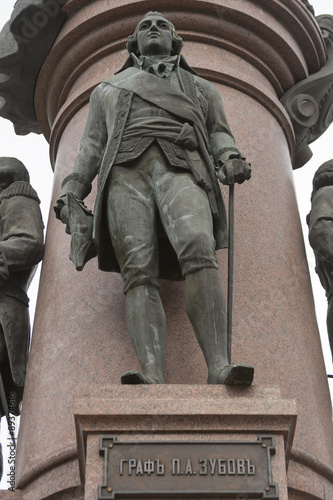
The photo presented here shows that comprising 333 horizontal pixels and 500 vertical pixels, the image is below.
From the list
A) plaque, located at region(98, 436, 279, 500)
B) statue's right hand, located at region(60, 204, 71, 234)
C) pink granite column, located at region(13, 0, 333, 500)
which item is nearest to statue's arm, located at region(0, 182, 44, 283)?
pink granite column, located at region(13, 0, 333, 500)

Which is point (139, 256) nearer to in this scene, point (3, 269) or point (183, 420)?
point (183, 420)

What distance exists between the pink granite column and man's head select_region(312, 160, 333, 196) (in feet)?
0.74

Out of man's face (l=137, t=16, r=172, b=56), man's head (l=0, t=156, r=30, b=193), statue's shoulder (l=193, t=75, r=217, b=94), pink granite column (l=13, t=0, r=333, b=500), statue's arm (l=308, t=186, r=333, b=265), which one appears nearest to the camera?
pink granite column (l=13, t=0, r=333, b=500)

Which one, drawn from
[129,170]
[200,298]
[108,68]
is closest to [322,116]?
[108,68]

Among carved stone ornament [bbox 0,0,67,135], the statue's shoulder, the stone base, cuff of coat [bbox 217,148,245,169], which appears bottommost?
the stone base

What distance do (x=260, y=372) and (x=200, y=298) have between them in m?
0.99

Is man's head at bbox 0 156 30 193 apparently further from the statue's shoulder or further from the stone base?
the stone base

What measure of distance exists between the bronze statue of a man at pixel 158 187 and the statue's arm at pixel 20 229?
4.07ft

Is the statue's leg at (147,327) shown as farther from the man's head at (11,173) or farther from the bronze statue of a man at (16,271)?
the man's head at (11,173)

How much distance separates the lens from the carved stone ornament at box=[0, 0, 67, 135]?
408 inches

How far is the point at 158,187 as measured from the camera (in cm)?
745

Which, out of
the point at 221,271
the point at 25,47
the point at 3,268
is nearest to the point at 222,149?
the point at 221,271

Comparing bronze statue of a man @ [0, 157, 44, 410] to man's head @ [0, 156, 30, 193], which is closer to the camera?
bronze statue of a man @ [0, 157, 44, 410]

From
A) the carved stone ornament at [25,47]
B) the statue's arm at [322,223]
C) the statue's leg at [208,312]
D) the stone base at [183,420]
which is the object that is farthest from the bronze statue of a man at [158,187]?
the carved stone ornament at [25,47]
